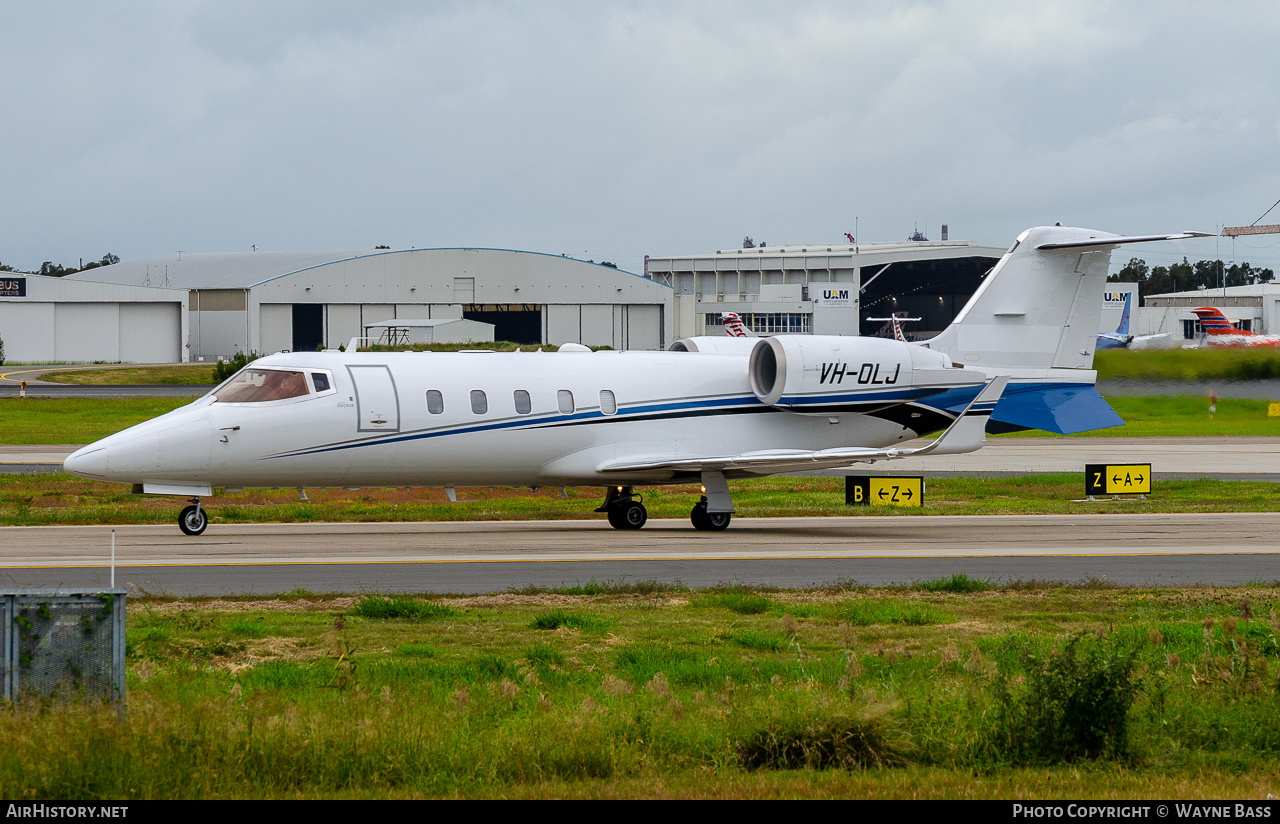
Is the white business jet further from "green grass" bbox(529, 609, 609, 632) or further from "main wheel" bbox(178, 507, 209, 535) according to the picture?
"green grass" bbox(529, 609, 609, 632)

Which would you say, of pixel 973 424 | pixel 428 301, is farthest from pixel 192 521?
pixel 428 301

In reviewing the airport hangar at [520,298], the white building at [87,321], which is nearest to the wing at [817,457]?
the airport hangar at [520,298]

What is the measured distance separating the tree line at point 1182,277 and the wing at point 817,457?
14938cm

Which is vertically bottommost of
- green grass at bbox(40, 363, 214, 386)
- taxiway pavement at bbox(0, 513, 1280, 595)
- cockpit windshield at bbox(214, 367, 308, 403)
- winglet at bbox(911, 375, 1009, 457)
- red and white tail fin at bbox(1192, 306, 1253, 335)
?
taxiway pavement at bbox(0, 513, 1280, 595)

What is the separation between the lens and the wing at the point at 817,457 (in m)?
22.2

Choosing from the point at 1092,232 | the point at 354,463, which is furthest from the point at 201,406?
the point at 1092,232

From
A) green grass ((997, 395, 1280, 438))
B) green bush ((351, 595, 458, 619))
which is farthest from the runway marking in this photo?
green grass ((997, 395, 1280, 438))

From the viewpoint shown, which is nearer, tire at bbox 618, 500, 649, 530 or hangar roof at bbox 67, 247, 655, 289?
tire at bbox 618, 500, 649, 530

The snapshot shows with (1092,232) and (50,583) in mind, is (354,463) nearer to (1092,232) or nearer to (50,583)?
(50,583)

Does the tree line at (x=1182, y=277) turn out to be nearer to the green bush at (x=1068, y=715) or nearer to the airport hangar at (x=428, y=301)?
the airport hangar at (x=428, y=301)

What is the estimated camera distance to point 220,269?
4601 inches

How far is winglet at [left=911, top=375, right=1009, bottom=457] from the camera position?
23062 mm

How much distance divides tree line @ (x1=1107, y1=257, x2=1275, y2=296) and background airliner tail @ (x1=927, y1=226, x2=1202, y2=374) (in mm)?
145877

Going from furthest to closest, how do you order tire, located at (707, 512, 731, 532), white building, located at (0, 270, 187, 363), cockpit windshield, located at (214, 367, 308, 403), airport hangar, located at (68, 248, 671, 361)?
white building, located at (0, 270, 187, 363) < airport hangar, located at (68, 248, 671, 361) < tire, located at (707, 512, 731, 532) < cockpit windshield, located at (214, 367, 308, 403)
